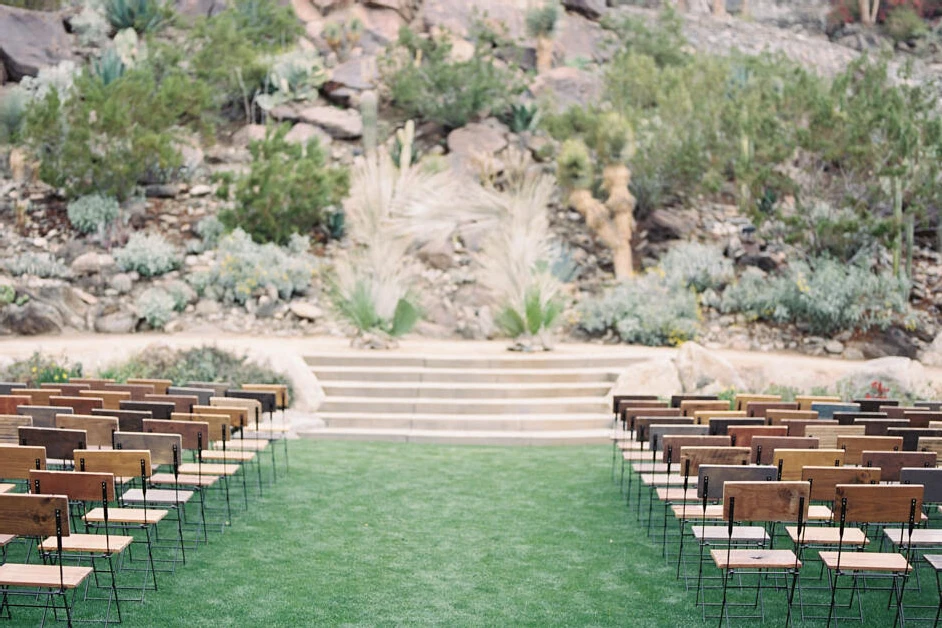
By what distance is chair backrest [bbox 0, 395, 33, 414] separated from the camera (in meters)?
8.88

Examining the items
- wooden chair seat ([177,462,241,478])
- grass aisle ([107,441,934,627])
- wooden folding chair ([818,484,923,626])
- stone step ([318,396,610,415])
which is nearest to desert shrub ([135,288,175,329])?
stone step ([318,396,610,415])

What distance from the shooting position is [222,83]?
26.2 metres

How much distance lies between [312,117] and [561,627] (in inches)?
840

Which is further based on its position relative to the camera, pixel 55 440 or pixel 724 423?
pixel 724 423

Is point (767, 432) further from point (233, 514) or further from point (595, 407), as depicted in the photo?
point (595, 407)

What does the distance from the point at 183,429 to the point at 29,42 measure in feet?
69.4

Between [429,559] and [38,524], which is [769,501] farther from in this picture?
[38,524]

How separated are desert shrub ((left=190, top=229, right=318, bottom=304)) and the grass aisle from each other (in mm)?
8499

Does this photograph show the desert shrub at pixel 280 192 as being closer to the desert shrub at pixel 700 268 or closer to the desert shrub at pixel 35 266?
the desert shrub at pixel 35 266

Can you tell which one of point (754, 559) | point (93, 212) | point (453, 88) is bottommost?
point (754, 559)

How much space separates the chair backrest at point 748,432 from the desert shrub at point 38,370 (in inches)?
342

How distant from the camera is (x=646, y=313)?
1712 centimetres

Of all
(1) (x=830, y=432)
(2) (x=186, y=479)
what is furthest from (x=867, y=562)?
(2) (x=186, y=479)

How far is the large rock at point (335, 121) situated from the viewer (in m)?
25.6
